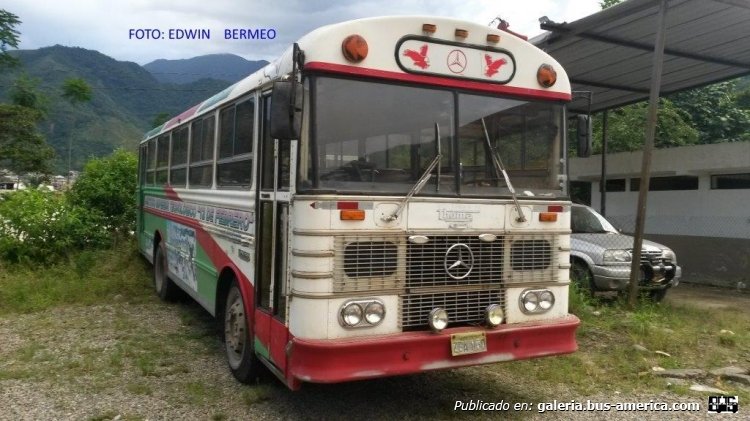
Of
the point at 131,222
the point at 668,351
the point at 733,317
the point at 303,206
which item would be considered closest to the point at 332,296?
the point at 303,206

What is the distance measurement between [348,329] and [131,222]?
32.7ft

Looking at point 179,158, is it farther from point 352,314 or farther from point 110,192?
point 110,192

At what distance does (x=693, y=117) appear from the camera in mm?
19547

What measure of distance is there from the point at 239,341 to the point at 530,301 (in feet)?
7.84

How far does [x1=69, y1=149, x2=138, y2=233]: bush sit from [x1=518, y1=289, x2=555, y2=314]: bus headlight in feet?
31.4

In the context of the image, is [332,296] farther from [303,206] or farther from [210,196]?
[210,196]

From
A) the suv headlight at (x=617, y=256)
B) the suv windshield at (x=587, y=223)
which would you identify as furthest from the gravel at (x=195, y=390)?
the suv windshield at (x=587, y=223)

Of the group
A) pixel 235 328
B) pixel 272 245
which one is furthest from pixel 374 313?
pixel 235 328

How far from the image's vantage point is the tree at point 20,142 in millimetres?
19375

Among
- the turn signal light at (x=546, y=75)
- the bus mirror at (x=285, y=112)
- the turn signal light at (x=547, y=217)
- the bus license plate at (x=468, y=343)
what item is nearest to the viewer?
the bus mirror at (x=285, y=112)

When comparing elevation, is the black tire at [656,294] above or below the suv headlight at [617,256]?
below

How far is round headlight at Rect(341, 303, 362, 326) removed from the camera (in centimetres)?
402

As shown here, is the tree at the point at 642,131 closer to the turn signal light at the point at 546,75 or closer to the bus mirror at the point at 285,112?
the turn signal light at the point at 546,75

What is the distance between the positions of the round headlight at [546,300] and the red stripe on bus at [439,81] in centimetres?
151
